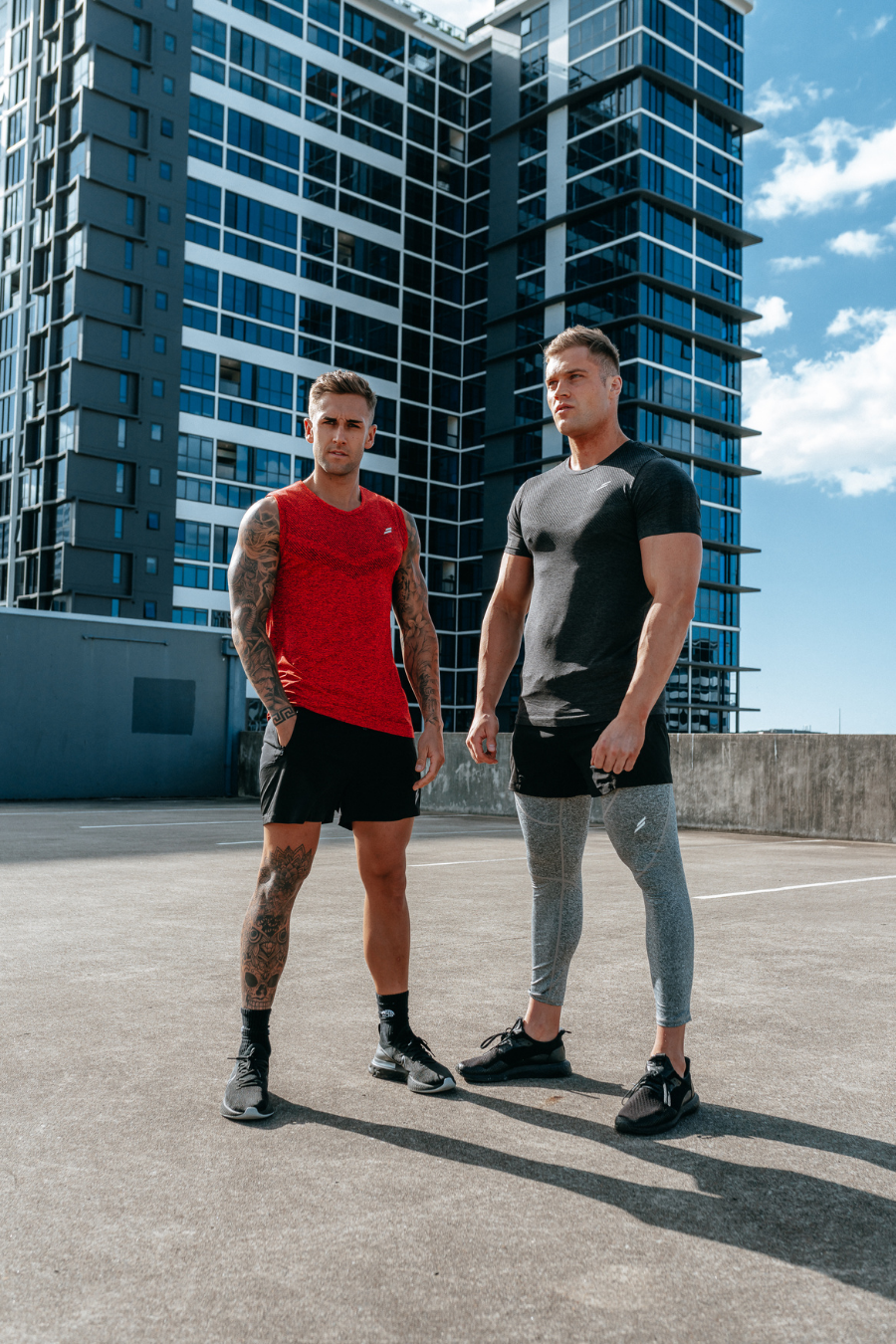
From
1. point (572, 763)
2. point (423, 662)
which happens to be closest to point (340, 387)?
point (423, 662)

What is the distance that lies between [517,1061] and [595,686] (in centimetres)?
106

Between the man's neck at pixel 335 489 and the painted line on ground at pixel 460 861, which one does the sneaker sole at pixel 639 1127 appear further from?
the painted line on ground at pixel 460 861

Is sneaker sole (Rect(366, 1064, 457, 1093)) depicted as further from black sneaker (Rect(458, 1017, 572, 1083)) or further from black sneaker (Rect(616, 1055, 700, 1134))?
black sneaker (Rect(616, 1055, 700, 1134))

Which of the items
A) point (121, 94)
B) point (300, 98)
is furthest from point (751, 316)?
point (121, 94)

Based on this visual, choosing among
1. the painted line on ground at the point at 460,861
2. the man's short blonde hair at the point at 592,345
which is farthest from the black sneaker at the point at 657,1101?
the painted line on ground at the point at 460,861

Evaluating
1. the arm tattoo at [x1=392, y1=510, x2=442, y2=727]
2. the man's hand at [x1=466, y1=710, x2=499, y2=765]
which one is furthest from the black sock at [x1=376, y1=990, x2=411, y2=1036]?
the arm tattoo at [x1=392, y1=510, x2=442, y2=727]

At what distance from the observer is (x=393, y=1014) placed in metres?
3.05

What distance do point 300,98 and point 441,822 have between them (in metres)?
51.1

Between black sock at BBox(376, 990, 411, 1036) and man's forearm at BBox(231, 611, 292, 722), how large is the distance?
86 cm

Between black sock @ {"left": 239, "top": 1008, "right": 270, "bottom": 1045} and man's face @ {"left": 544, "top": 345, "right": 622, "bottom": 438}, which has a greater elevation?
man's face @ {"left": 544, "top": 345, "right": 622, "bottom": 438}

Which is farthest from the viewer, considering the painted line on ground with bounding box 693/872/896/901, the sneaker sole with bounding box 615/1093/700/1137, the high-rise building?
the high-rise building

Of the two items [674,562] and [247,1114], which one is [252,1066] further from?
[674,562]

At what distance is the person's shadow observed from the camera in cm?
200

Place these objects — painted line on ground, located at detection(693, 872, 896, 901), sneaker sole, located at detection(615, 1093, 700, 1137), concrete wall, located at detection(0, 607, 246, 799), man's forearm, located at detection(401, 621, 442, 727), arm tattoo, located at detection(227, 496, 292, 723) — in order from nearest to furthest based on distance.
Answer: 1. sneaker sole, located at detection(615, 1093, 700, 1137)
2. arm tattoo, located at detection(227, 496, 292, 723)
3. man's forearm, located at detection(401, 621, 442, 727)
4. painted line on ground, located at detection(693, 872, 896, 901)
5. concrete wall, located at detection(0, 607, 246, 799)
